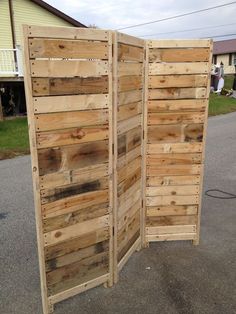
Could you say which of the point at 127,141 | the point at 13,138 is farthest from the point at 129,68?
the point at 13,138

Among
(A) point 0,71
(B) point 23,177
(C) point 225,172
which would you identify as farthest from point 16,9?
(C) point 225,172

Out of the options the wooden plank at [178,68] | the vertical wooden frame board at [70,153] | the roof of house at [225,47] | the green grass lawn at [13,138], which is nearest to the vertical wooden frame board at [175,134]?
the wooden plank at [178,68]

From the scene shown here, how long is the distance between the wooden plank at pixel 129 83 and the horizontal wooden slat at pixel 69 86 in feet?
0.87

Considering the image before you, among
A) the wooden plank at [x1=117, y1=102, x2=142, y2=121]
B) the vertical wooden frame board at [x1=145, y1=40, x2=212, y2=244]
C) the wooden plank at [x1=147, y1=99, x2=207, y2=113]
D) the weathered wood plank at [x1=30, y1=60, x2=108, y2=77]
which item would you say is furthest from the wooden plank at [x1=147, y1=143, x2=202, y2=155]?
the weathered wood plank at [x1=30, y1=60, x2=108, y2=77]

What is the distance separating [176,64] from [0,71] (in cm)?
1353

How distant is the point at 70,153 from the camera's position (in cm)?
328

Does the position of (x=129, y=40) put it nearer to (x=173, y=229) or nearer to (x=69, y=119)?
(x=69, y=119)

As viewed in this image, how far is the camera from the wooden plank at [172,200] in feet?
15.5

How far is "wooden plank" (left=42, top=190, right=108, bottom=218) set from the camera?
3286 mm

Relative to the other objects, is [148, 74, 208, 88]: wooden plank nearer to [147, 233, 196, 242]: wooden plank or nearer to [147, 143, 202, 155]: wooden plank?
[147, 143, 202, 155]: wooden plank

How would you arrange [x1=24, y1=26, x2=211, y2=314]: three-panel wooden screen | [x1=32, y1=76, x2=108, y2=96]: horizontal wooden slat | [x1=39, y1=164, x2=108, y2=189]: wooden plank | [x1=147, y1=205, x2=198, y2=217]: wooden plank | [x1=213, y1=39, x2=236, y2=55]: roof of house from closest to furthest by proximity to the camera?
1. [x1=32, y1=76, x2=108, y2=96]: horizontal wooden slat
2. [x1=24, y1=26, x2=211, y2=314]: three-panel wooden screen
3. [x1=39, y1=164, x2=108, y2=189]: wooden plank
4. [x1=147, y1=205, x2=198, y2=217]: wooden plank
5. [x1=213, y1=39, x2=236, y2=55]: roof of house

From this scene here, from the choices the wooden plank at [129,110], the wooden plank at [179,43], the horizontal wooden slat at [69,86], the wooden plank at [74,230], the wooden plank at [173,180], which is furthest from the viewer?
the wooden plank at [173,180]

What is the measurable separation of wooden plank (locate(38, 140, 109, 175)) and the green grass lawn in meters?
6.76

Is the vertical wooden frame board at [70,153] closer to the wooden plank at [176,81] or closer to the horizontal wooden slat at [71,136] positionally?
the horizontal wooden slat at [71,136]
